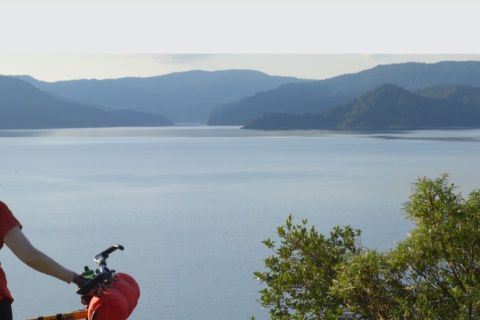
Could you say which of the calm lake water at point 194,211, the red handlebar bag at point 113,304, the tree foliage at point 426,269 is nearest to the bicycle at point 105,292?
the red handlebar bag at point 113,304

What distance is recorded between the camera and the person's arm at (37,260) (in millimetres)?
2504

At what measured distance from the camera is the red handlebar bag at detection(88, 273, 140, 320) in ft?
8.32

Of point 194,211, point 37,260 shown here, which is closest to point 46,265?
point 37,260

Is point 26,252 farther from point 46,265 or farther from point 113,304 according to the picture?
point 113,304

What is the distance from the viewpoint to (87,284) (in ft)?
8.27

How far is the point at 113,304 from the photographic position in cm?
253

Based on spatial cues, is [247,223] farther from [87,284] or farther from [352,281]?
[87,284]

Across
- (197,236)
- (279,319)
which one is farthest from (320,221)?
(279,319)

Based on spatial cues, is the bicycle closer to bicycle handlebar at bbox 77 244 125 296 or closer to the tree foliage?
bicycle handlebar at bbox 77 244 125 296

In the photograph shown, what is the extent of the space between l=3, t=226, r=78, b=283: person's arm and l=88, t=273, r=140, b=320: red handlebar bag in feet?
0.41

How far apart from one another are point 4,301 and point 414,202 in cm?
487

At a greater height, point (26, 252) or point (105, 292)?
point (26, 252)

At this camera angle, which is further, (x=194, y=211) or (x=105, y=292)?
(x=194, y=211)

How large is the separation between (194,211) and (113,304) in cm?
5334
